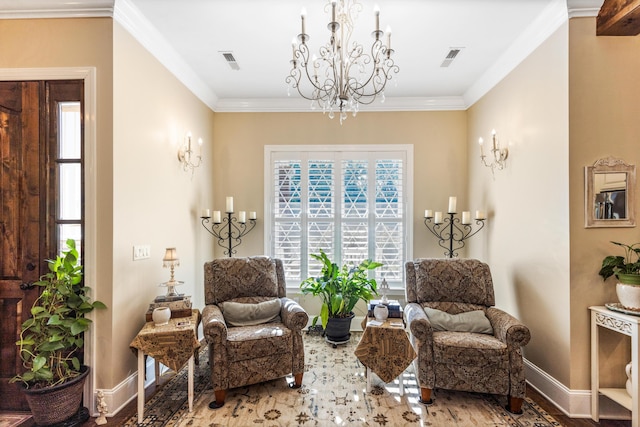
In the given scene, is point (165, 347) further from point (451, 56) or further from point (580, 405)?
point (451, 56)

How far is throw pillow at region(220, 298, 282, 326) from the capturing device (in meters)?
2.96

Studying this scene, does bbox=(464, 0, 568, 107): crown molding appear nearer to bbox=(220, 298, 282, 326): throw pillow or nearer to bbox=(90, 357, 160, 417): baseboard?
bbox=(220, 298, 282, 326): throw pillow

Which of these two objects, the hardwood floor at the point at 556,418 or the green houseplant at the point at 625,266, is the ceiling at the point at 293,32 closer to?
the green houseplant at the point at 625,266

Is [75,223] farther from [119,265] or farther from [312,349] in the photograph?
[312,349]

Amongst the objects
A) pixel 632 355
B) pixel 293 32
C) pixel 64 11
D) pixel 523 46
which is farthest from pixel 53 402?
pixel 523 46

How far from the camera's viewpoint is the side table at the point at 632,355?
2.05m

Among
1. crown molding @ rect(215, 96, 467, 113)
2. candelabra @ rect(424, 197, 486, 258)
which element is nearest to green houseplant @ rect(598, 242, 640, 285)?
candelabra @ rect(424, 197, 486, 258)

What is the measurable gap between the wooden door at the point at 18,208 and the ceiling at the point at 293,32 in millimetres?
676

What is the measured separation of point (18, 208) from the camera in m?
2.39

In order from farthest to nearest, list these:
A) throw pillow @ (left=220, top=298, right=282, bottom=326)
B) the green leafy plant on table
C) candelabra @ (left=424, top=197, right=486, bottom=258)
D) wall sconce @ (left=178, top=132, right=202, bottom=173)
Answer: candelabra @ (left=424, top=197, right=486, bottom=258)
the green leafy plant on table
wall sconce @ (left=178, top=132, right=202, bottom=173)
throw pillow @ (left=220, top=298, right=282, bottom=326)

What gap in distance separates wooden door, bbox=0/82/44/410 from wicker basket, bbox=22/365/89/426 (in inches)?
17.5

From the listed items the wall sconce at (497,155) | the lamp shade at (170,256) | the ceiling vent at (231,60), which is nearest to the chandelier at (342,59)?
the ceiling vent at (231,60)

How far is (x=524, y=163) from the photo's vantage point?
2949 mm

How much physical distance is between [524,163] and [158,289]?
3508 mm
